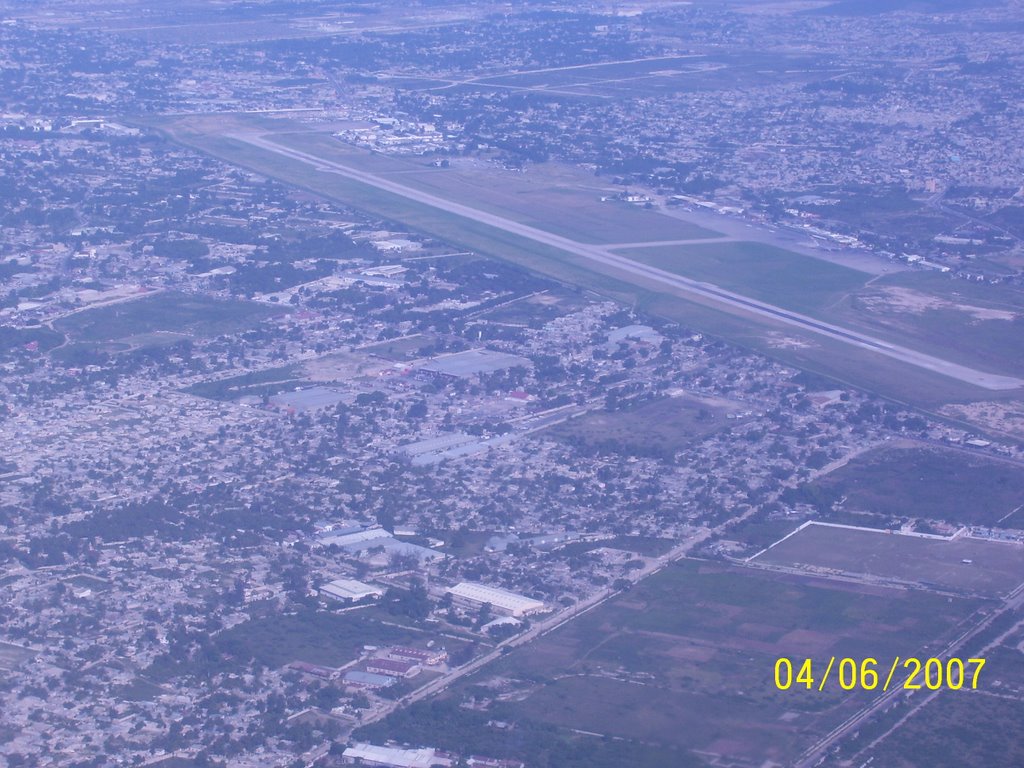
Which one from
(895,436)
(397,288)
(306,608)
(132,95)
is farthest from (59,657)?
(132,95)

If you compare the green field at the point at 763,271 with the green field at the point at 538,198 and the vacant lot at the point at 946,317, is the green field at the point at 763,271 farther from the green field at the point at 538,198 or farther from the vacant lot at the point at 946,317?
the green field at the point at 538,198

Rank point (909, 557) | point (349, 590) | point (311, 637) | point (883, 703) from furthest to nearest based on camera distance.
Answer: point (909, 557)
point (349, 590)
point (311, 637)
point (883, 703)

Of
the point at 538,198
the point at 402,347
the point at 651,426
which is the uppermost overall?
the point at 538,198

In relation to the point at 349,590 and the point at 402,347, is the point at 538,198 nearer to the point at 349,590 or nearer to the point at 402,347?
the point at 402,347

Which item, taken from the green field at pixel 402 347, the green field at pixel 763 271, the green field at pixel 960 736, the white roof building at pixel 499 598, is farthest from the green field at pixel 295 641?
the green field at pixel 763 271

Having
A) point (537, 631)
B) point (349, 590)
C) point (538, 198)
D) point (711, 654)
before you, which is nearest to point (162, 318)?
point (538, 198)

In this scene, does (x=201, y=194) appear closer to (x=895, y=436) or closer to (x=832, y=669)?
(x=895, y=436)

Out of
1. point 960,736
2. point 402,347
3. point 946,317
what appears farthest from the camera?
point 946,317
